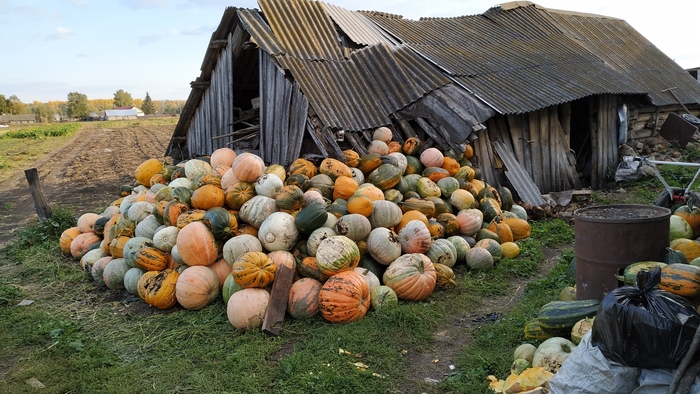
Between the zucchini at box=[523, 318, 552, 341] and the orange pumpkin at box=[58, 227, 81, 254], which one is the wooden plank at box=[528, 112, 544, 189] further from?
the orange pumpkin at box=[58, 227, 81, 254]

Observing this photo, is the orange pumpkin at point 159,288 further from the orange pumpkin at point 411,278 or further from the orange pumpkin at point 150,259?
the orange pumpkin at point 411,278

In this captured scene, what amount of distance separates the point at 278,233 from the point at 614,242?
380 centimetres

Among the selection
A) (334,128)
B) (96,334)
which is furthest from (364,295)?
(334,128)

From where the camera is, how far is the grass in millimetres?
→ 4703

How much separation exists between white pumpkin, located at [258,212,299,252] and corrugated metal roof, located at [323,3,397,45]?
20.4ft

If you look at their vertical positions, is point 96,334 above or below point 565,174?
below

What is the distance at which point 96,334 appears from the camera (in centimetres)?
605

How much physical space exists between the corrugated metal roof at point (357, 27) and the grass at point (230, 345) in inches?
256

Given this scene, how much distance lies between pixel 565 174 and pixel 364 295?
8450mm

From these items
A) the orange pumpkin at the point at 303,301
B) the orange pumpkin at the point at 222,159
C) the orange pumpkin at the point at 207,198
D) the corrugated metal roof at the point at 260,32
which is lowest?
the orange pumpkin at the point at 303,301

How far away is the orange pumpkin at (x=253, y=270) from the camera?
595cm

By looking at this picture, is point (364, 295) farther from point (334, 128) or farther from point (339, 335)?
point (334, 128)

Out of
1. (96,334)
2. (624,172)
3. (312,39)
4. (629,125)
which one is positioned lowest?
(96,334)

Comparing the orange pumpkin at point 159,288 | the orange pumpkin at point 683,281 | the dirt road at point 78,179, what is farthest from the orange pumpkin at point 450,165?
the dirt road at point 78,179
